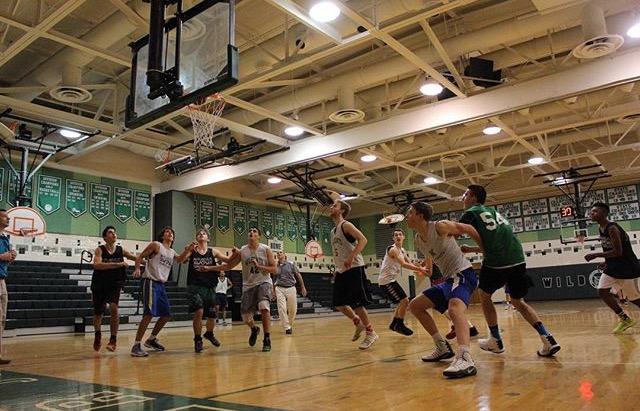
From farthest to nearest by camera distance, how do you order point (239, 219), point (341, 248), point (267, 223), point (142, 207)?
1. point (267, 223)
2. point (239, 219)
3. point (142, 207)
4. point (341, 248)

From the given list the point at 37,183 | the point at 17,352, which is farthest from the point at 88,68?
the point at 17,352

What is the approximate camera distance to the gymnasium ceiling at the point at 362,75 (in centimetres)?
863

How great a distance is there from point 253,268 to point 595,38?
610 centimetres

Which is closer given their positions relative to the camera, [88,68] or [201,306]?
[201,306]

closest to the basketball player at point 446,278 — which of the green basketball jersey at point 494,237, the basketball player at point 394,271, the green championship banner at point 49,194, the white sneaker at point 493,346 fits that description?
the green basketball jersey at point 494,237

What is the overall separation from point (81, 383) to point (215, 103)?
27.4 ft

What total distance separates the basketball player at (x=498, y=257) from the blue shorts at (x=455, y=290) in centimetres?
30

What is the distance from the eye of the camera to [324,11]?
7.38 m

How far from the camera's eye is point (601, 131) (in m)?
15.3

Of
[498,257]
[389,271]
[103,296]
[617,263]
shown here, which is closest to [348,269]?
[389,271]

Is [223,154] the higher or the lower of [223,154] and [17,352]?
the higher

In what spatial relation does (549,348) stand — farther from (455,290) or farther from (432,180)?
(432,180)

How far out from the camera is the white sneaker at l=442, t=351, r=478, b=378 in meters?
3.63

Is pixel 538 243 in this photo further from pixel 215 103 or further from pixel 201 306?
pixel 201 306
